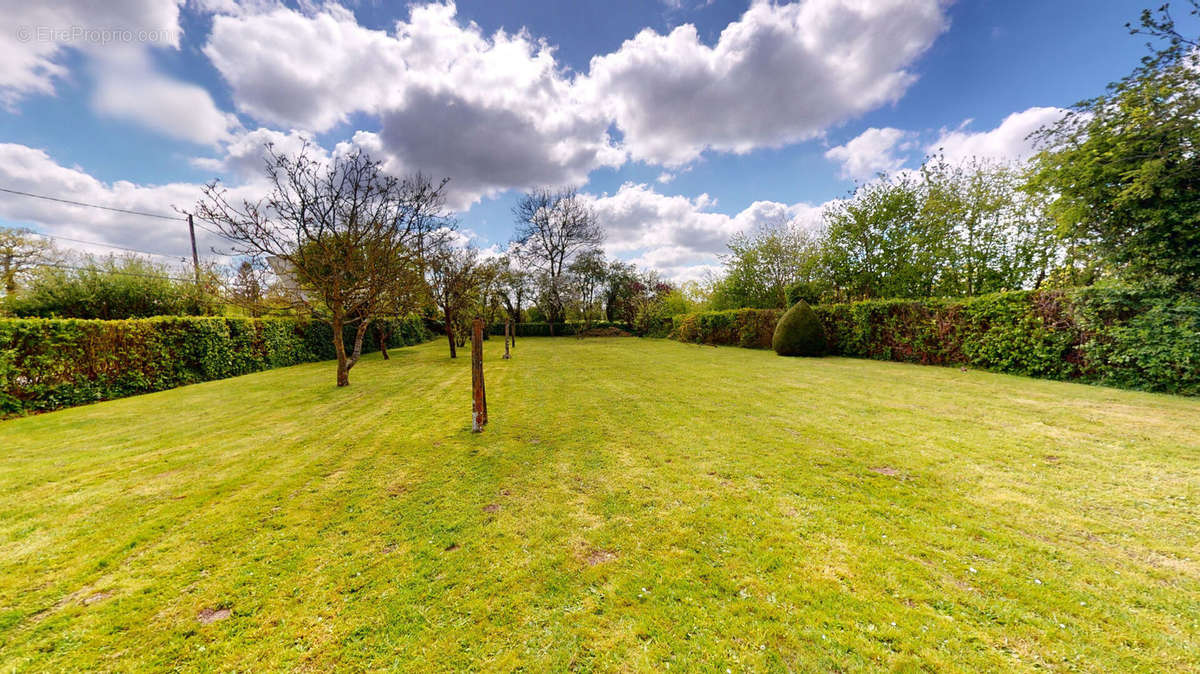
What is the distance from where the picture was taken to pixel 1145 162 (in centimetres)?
753

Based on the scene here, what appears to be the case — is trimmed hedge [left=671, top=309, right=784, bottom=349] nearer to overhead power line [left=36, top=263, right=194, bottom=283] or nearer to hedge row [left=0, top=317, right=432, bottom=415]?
hedge row [left=0, top=317, right=432, bottom=415]

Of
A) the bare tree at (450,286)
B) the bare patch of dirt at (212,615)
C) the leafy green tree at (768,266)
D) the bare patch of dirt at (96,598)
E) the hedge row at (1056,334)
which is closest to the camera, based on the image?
the bare patch of dirt at (212,615)

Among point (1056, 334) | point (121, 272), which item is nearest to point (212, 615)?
point (1056, 334)

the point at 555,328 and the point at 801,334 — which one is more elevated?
the point at 555,328

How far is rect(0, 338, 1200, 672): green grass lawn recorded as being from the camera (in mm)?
1987

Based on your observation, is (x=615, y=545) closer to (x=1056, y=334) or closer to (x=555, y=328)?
(x=1056, y=334)

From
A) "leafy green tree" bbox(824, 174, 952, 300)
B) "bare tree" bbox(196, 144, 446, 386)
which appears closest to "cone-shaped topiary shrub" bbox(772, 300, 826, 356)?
"leafy green tree" bbox(824, 174, 952, 300)

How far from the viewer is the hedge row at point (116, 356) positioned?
23.4ft

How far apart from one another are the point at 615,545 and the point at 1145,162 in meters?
13.4

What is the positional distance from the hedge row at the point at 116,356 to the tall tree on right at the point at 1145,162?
22.9 meters

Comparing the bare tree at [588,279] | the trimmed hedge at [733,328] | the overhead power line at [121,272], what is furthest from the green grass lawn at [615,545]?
the bare tree at [588,279]

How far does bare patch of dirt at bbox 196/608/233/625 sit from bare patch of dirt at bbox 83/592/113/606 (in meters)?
0.75

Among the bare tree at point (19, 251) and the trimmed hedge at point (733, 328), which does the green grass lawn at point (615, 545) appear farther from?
the bare tree at point (19, 251)

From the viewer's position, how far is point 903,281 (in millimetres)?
18109
